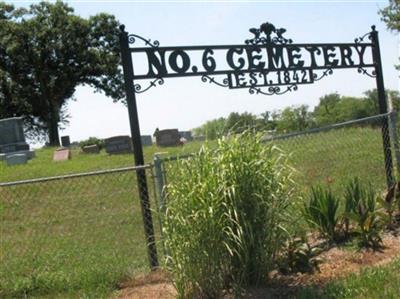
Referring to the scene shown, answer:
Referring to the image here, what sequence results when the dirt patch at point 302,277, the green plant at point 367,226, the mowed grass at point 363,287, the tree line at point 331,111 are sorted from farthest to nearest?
the tree line at point 331,111
the green plant at point 367,226
the dirt patch at point 302,277
the mowed grass at point 363,287

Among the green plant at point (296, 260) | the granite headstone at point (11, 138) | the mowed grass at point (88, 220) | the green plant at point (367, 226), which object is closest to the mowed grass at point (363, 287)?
the green plant at point (296, 260)

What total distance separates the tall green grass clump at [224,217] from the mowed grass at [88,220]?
1.09 metres

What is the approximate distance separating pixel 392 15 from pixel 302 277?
61.9 feet

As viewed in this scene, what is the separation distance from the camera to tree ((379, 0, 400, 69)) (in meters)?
21.6

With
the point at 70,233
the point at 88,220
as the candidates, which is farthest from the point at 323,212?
the point at 88,220

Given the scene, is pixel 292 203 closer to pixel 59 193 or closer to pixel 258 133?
pixel 258 133

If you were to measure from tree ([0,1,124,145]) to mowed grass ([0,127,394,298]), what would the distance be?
27.0 m

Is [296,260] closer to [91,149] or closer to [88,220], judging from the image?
[88,220]

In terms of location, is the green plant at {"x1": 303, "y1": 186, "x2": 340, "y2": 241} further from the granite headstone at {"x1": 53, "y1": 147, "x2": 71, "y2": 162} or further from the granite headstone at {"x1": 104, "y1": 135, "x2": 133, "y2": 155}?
the granite headstone at {"x1": 53, "y1": 147, "x2": 71, "y2": 162}

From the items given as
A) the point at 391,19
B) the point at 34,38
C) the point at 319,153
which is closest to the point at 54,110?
the point at 34,38

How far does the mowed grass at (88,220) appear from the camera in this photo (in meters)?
6.08

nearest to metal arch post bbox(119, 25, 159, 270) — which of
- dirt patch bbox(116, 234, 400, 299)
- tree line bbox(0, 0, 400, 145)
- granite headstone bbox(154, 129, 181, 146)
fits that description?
dirt patch bbox(116, 234, 400, 299)

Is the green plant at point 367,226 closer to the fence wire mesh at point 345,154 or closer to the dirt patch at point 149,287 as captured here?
the fence wire mesh at point 345,154

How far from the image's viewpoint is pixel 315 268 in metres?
5.48
